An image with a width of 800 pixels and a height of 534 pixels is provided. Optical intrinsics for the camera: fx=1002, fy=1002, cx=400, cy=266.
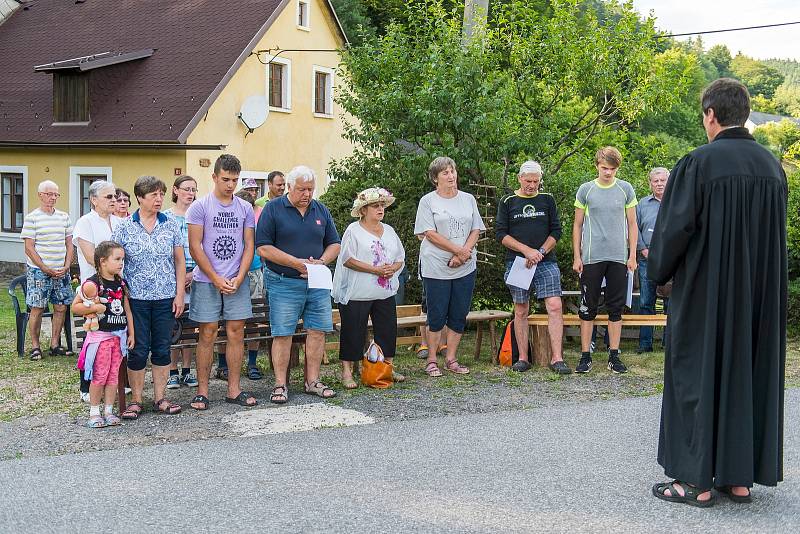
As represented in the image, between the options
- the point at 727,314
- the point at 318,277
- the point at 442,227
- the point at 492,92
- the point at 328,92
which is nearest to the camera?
the point at 727,314

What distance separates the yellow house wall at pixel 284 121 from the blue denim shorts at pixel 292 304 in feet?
51.8

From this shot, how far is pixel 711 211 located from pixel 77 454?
13.8 feet

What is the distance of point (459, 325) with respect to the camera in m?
9.80

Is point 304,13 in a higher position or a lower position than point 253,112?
higher

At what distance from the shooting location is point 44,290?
10.8 meters

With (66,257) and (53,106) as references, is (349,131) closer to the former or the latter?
(66,257)

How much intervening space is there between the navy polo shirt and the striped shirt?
11.5 feet

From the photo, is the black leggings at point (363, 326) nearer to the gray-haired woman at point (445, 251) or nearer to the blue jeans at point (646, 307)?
the gray-haired woman at point (445, 251)

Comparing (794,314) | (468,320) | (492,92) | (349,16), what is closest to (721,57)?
(349,16)

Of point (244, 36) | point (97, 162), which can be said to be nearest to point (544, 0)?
point (244, 36)

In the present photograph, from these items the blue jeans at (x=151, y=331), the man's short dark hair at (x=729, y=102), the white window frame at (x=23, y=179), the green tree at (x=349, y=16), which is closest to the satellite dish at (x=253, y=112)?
the white window frame at (x=23, y=179)

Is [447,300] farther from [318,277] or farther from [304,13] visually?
[304,13]

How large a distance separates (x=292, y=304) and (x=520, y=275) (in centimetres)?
→ 252

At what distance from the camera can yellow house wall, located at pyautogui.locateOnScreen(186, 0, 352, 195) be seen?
24.5 m
